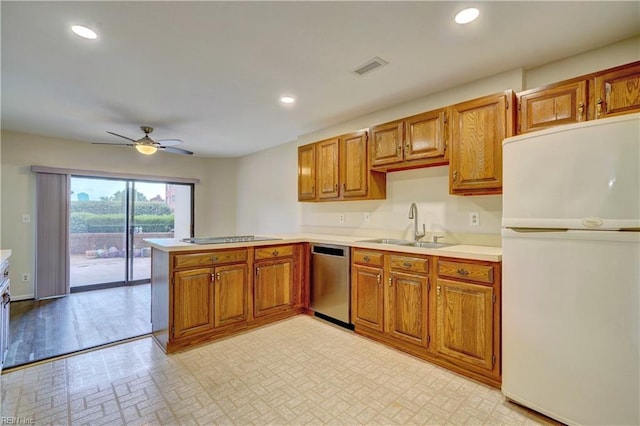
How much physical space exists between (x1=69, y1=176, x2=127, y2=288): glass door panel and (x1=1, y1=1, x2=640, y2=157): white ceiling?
1.70 metres

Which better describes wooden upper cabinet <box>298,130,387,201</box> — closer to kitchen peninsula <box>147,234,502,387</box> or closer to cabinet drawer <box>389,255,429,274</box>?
kitchen peninsula <box>147,234,502,387</box>

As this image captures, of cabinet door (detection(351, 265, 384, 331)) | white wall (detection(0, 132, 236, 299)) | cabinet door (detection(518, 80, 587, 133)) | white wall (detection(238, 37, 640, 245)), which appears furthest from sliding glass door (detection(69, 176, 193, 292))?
cabinet door (detection(518, 80, 587, 133))

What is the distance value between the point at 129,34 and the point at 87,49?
452 mm

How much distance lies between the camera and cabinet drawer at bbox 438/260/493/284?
209 centimetres

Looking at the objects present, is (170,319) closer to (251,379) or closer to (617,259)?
(251,379)

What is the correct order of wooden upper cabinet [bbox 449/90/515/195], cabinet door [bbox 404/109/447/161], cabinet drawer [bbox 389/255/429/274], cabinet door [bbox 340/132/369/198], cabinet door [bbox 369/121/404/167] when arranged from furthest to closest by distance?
1. cabinet door [bbox 340/132/369/198]
2. cabinet door [bbox 369/121/404/167]
3. cabinet door [bbox 404/109/447/161]
4. cabinet drawer [bbox 389/255/429/274]
5. wooden upper cabinet [bbox 449/90/515/195]

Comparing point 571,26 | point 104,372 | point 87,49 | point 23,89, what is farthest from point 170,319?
point 571,26

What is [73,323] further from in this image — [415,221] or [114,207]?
[415,221]

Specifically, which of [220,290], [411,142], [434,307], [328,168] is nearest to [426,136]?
[411,142]

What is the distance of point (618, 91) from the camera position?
1.85 metres

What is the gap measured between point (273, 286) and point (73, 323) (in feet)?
7.39

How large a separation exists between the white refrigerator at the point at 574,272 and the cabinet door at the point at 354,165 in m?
1.55

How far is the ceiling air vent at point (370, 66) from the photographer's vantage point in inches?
91.3

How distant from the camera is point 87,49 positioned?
6.99 ft
